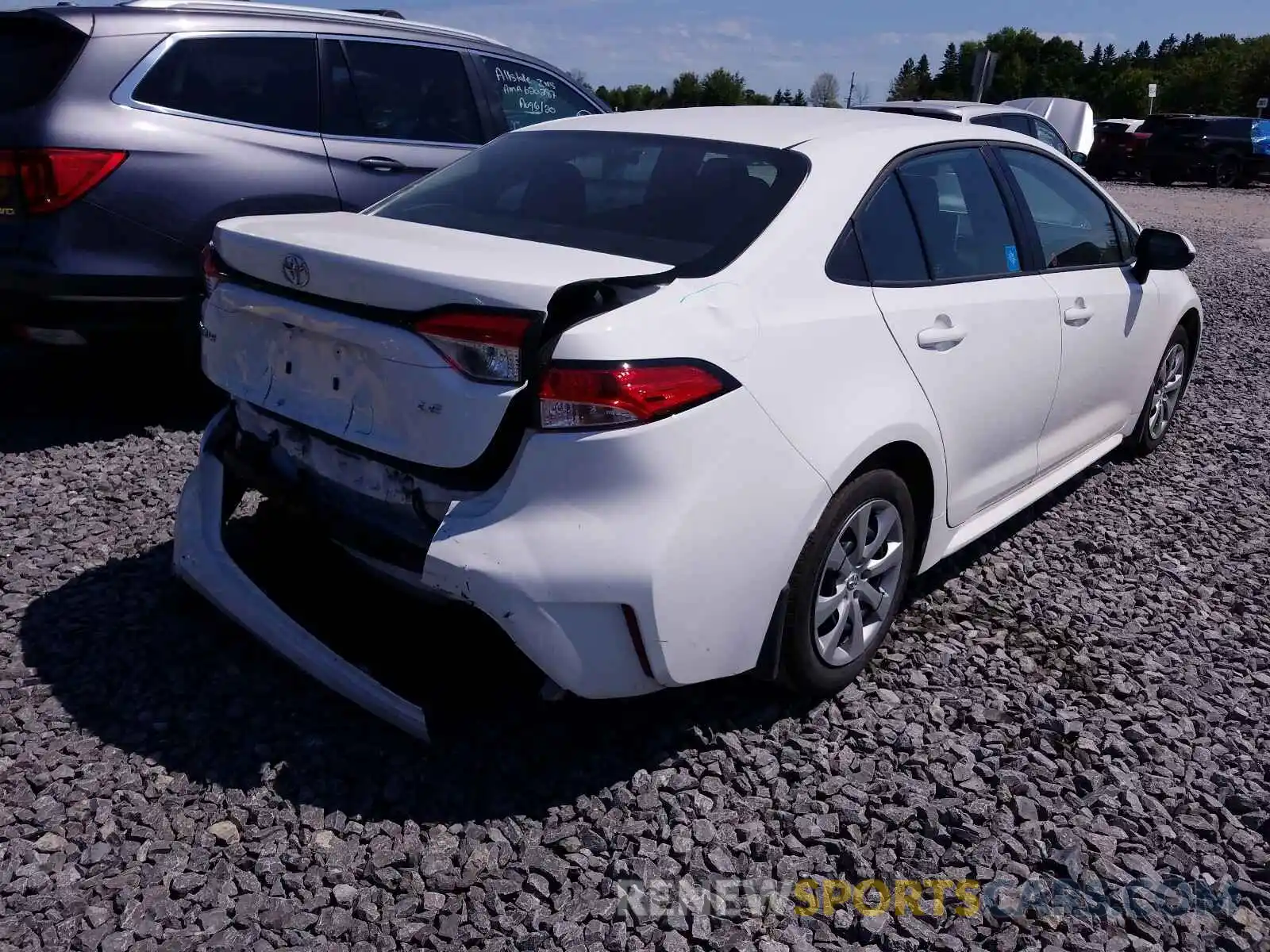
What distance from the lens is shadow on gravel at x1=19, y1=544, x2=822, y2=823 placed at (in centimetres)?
263

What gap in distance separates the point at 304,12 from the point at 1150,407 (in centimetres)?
462

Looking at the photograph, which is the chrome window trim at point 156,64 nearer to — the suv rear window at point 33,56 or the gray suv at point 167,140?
the gray suv at point 167,140

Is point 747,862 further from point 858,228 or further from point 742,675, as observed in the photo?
point 858,228

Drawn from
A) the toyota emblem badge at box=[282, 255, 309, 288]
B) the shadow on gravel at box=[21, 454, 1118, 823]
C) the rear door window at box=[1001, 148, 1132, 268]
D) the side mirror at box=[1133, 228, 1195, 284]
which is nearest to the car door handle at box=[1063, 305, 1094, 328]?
the rear door window at box=[1001, 148, 1132, 268]

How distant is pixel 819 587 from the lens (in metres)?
2.79

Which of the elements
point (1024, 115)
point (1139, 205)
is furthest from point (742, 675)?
point (1139, 205)

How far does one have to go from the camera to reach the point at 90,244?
444 centimetres

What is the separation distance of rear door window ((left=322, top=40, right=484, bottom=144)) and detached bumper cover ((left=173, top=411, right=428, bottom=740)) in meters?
2.74

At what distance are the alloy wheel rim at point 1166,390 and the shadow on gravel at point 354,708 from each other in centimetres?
316

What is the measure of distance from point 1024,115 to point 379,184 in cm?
864

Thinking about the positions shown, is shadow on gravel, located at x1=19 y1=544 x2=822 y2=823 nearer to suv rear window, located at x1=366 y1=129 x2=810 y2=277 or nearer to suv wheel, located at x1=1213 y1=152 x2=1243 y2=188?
suv rear window, located at x1=366 y1=129 x2=810 y2=277

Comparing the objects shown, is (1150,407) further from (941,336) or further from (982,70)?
(982,70)

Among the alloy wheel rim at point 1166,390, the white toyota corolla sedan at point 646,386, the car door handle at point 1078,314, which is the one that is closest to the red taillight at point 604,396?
the white toyota corolla sedan at point 646,386

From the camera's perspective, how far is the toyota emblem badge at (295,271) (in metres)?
2.63
